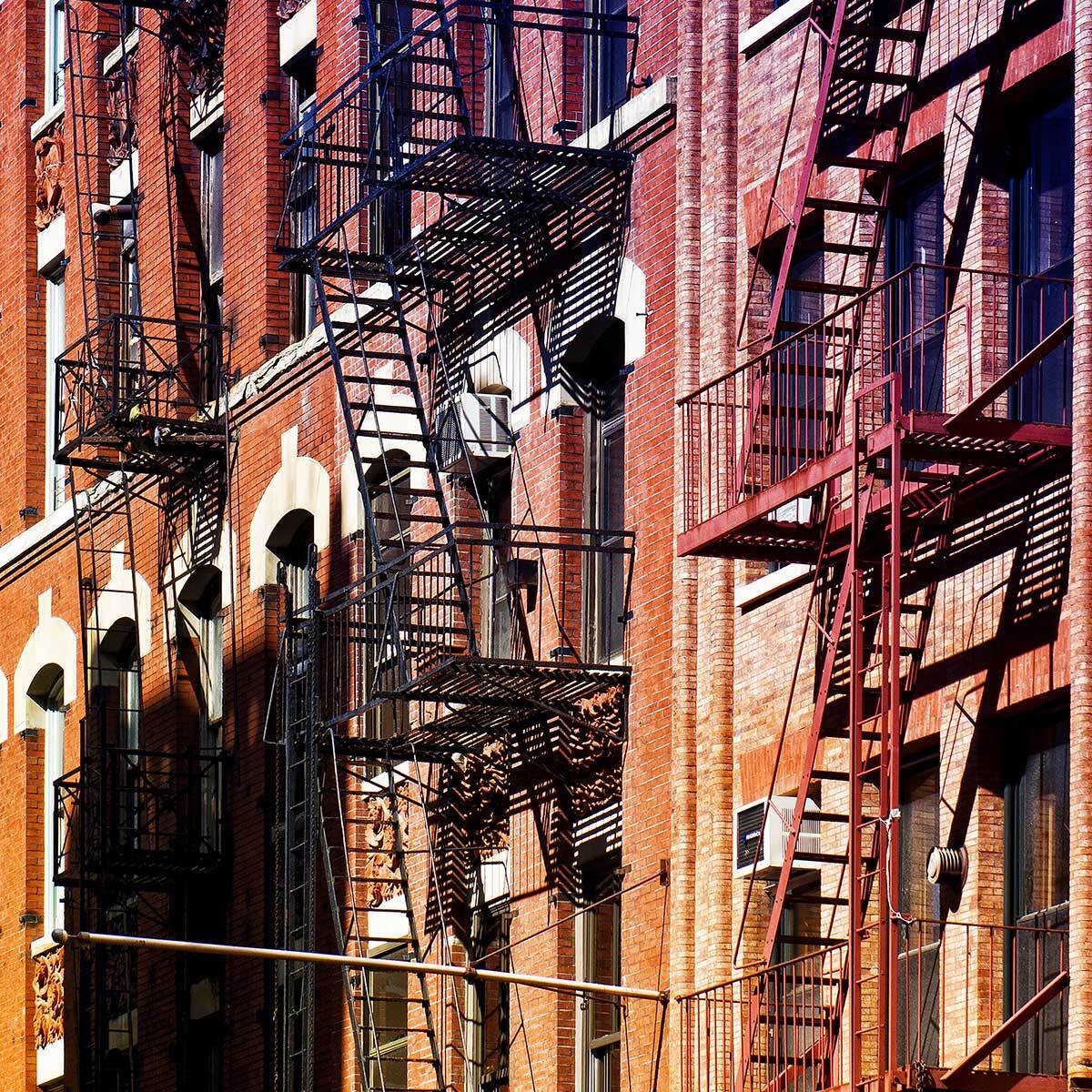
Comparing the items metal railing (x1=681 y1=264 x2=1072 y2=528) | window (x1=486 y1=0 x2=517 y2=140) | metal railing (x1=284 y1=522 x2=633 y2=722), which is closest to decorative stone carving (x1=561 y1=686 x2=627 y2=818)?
metal railing (x1=284 y1=522 x2=633 y2=722)

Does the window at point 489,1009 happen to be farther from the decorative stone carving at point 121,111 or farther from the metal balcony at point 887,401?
the decorative stone carving at point 121,111

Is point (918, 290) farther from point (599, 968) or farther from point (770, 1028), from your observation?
point (599, 968)

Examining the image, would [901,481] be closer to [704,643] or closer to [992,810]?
[992,810]

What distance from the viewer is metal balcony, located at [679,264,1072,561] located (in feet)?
64.7

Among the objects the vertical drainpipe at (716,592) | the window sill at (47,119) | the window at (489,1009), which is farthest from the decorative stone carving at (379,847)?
the window sill at (47,119)

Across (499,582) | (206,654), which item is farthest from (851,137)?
(206,654)

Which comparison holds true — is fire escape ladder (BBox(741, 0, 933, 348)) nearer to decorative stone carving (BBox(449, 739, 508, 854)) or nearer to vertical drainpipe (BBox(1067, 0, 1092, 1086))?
vertical drainpipe (BBox(1067, 0, 1092, 1086))

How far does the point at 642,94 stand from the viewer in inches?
1021

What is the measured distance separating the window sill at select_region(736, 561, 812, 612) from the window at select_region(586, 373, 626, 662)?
2049 mm

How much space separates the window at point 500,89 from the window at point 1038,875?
994 centimetres

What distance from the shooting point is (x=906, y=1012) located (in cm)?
2147

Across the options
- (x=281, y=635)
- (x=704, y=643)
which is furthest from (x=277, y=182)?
(x=704, y=643)

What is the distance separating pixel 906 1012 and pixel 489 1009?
22.4 feet

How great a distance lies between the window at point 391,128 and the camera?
27.3m
